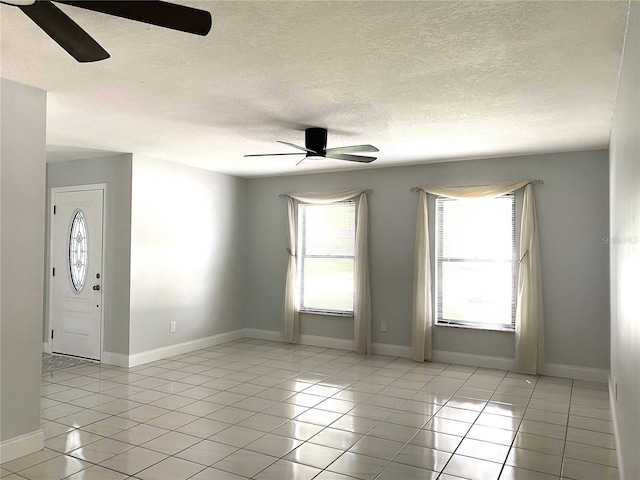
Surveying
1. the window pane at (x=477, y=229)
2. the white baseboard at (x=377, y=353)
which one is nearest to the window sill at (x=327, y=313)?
the white baseboard at (x=377, y=353)

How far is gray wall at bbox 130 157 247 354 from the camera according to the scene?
5.79 m

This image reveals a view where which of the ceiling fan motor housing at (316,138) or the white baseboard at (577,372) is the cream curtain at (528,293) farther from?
the ceiling fan motor housing at (316,138)

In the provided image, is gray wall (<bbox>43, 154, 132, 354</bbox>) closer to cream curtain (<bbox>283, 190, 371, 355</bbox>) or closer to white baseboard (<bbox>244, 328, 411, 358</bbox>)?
white baseboard (<bbox>244, 328, 411, 358</bbox>)

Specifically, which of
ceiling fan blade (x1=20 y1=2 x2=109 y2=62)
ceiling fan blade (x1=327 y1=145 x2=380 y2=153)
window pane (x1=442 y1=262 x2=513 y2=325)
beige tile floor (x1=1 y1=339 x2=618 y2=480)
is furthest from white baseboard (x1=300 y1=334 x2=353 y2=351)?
ceiling fan blade (x1=20 y1=2 x2=109 y2=62)

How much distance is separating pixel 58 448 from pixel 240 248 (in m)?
4.43

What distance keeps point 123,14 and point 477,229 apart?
16.0 feet

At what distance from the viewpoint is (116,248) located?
5.77 m

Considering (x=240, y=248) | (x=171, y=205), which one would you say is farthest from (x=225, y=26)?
(x=240, y=248)

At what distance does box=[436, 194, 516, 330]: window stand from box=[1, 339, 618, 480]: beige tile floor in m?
0.69

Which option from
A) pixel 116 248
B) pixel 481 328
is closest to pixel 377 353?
pixel 481 328

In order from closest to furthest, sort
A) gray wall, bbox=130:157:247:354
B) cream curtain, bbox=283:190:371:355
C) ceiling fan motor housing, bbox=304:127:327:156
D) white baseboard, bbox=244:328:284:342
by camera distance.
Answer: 1. ceiling fan motor housing, bbox=304:127:327:156
2. gray wall, bbox=130:157:247:354
3. cream curtain, bbox=283:190:371:355
4. white baseboard, bbox=244:328:284:342

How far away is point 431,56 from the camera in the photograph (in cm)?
273

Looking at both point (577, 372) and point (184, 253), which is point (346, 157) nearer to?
point (184, 253)

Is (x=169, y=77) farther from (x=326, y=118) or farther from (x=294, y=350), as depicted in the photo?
(x=294, y=350)
